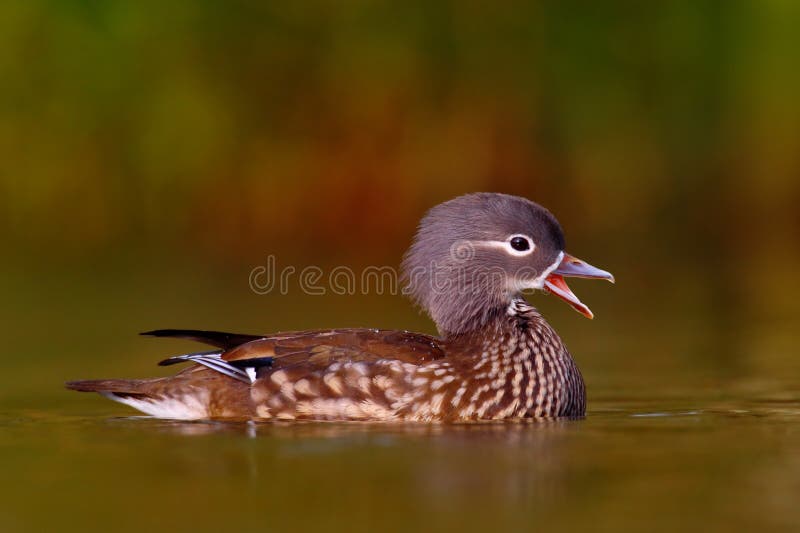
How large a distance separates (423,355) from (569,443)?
138 cm

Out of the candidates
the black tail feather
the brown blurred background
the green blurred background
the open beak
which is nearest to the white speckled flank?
the black tail feather

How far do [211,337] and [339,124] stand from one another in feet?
23.0

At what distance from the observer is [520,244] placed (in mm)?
8133

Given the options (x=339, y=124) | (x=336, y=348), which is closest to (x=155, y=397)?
(x=336, y=348)

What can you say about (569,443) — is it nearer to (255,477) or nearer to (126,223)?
(255,477)

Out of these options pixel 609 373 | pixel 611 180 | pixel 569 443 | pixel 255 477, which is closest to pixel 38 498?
pixel 255 477

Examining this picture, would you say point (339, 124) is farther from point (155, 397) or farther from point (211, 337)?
point (155, 397)

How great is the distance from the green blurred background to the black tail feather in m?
5.31

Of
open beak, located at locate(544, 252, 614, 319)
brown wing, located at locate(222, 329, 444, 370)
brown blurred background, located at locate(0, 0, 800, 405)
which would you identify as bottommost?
brown wing, located at locate(222, 329, 444, 370)

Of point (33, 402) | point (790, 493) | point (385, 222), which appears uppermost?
point (385, 222)

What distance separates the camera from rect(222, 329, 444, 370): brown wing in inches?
297

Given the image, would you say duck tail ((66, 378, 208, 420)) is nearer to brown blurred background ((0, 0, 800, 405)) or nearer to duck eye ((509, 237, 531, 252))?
duck eye ((509, 237, 531, 252))

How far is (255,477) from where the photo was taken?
219 inches

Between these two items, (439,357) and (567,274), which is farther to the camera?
(567,274)
